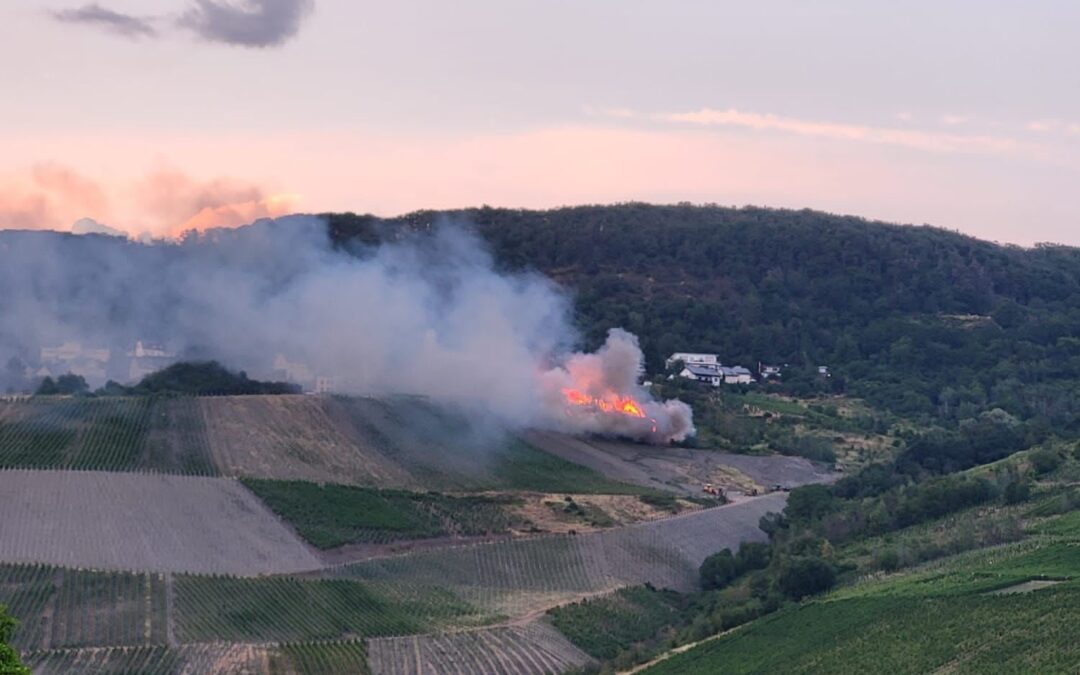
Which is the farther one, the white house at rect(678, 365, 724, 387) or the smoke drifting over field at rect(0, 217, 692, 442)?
the white house at rect(678, 365, 724, 387)

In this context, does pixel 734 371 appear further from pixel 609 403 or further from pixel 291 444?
pixel 291 444

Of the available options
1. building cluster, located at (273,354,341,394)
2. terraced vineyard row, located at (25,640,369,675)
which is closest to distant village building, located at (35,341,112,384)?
building cluster, located at (273,354,341,394)

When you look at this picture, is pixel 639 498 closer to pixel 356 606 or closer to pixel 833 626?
pixel 356 606

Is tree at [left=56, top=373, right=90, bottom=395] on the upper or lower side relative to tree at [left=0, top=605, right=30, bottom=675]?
lower

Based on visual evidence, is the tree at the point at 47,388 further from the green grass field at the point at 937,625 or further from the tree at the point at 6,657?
the tree at the point at 6,657

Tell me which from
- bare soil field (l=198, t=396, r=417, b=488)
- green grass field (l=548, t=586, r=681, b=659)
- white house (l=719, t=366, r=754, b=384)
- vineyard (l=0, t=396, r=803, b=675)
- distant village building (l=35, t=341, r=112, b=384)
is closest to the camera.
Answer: vineyard (l=0, t=396, r=803, b=675)

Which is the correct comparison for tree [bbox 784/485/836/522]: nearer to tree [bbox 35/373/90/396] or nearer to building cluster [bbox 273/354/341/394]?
building cluster [bbox 273/354/341/394]

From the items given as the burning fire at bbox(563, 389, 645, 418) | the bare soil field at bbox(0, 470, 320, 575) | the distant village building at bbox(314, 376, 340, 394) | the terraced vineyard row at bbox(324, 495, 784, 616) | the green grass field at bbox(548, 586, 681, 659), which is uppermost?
the distant village building at bbox(314, 376, 340, 394)
